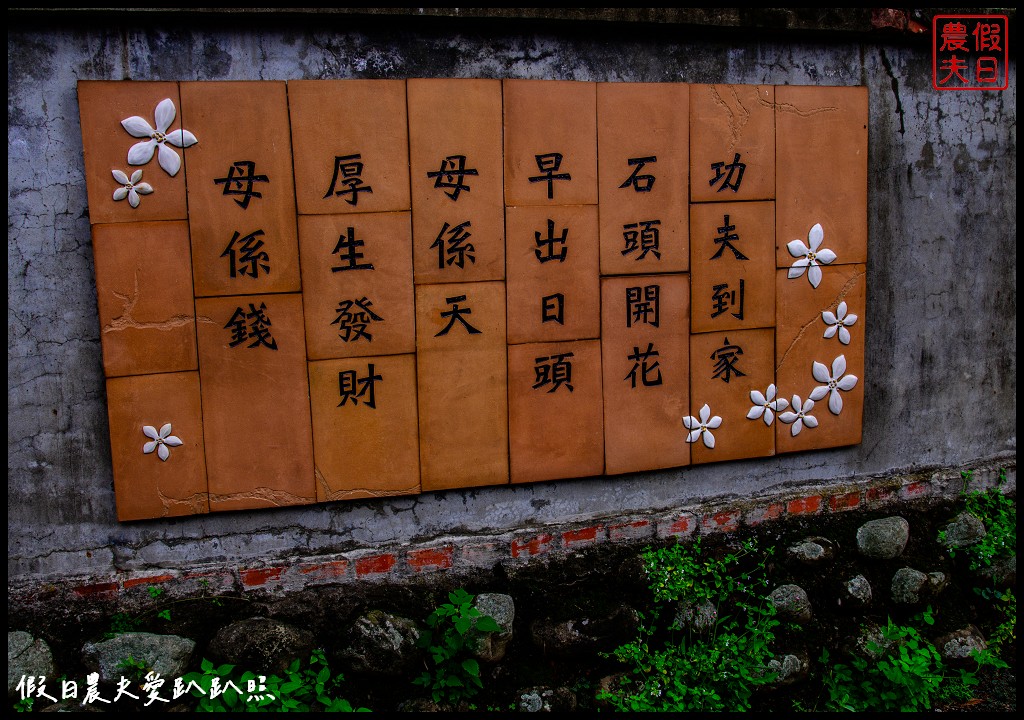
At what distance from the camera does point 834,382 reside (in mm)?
3869

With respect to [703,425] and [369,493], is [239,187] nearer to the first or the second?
[369,493]

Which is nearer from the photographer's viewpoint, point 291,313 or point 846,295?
point 291,313

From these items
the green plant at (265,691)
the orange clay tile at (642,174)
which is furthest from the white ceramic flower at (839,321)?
the green plant at (265,691)

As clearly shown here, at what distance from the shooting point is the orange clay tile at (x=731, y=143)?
353cm

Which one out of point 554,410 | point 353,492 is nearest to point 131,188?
point 353,492

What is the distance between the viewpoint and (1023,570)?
13.1ft

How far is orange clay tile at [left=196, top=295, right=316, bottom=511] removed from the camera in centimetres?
322

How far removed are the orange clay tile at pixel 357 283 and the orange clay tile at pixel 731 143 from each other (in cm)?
140

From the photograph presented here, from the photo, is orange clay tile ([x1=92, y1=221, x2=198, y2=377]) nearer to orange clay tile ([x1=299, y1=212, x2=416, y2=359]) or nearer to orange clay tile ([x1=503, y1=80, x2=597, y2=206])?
orange clay tile ([x1=299, y1=212, x2=416, y2=359])

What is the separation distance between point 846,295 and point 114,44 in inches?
138

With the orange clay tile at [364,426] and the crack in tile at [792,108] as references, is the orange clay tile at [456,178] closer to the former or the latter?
the orange clay tile at [364,426]

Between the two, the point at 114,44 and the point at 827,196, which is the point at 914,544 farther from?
the point at 114,44

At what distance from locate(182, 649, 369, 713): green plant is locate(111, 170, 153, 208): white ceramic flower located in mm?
1942

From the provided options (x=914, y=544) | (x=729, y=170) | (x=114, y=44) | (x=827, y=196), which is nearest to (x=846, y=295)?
(x=827, y=196)
